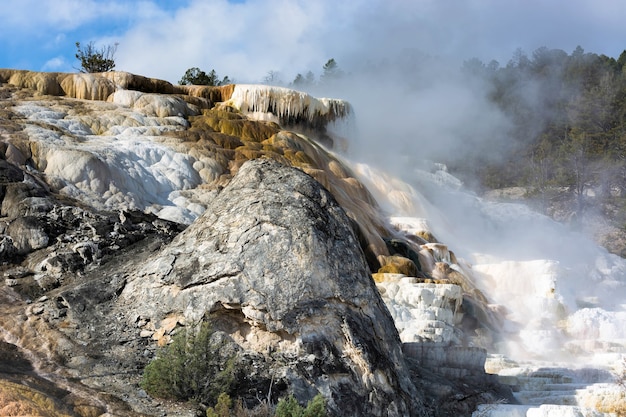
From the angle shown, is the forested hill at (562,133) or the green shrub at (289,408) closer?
the green shrub at (289,408)

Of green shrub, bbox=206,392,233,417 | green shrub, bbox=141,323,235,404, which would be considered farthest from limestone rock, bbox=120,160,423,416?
green shrub, bbox=206,392,233,417

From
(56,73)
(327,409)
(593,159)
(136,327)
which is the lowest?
(327,409)

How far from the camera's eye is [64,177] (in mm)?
14523

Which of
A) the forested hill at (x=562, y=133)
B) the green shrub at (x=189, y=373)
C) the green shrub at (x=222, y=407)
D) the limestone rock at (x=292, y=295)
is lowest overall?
the green shrub at (x=222, y=407)

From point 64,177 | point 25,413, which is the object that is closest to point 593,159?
point 64,177

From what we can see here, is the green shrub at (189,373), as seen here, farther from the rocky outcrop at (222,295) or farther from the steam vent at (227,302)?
the rocky outcrop at (222,295)

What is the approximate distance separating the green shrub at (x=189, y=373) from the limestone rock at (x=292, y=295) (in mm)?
515

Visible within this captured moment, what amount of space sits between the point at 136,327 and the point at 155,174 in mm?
9328

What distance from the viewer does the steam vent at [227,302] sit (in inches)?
288

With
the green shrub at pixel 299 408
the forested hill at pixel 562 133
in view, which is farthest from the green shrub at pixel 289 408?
the forested hill at pixel 562 133

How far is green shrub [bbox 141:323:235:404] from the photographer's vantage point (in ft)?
22.9

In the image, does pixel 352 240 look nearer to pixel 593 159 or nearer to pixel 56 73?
pixel 56 73

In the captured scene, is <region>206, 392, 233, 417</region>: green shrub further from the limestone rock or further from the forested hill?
the forested hill

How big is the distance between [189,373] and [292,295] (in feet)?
4.40
